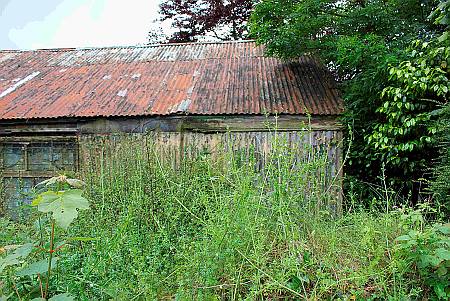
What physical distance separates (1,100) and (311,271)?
8605mm

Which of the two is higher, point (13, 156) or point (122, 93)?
point (122, 93)

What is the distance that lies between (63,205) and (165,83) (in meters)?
7.87

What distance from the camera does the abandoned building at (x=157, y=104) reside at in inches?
321

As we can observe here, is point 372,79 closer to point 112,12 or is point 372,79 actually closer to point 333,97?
point 333,97

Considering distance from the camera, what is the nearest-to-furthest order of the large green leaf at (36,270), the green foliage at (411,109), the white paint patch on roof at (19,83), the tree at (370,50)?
1. the large green leaf at (36,270)
2. the green foliage at (411,109)
3. the tree at (370,50)
4. the white paint patch on roof at (19,83)

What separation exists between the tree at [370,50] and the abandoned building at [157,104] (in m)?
0.59

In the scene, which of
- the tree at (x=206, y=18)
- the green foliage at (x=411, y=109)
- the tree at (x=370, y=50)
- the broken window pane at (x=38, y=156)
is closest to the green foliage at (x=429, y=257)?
the green foliage at (x=411, y=109)

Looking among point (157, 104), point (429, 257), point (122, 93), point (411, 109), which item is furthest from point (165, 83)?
point (429, 257)

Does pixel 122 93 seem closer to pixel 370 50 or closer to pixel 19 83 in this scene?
pixel 19 83

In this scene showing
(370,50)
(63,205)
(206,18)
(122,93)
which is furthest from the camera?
(206,18)

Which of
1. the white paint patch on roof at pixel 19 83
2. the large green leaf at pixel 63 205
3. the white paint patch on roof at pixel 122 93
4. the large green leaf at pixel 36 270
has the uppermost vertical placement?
the white paint patch on roof at pixel 19 83

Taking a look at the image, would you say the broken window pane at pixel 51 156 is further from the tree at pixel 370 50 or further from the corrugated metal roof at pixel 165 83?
the tree at pixel 370 50

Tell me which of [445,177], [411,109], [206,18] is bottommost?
[445,177]

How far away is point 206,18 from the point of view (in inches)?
671
